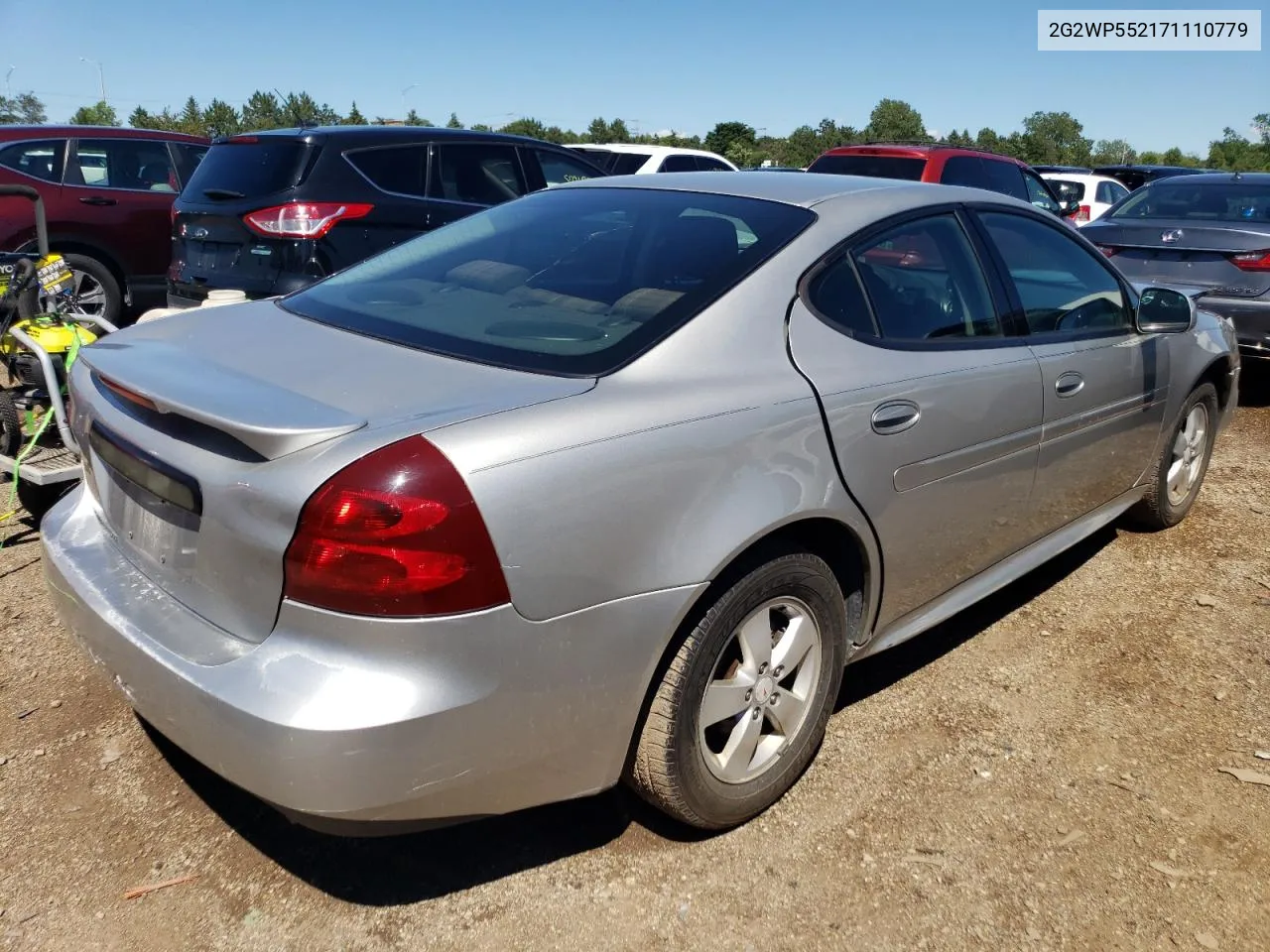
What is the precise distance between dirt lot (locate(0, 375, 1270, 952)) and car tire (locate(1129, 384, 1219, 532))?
1208mm

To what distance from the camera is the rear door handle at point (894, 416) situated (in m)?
2.70

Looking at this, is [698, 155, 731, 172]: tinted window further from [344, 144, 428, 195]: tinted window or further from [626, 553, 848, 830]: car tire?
[626, 553, 848, 830]: car tire

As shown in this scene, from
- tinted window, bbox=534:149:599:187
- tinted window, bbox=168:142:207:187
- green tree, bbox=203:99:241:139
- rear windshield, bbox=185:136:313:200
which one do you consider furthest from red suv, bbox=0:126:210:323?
green tree, bbox=203:99:241:139

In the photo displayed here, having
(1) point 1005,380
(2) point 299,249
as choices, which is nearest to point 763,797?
(1) point 1005,380

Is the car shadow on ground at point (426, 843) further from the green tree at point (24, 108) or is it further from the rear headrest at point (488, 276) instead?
the green tree at point (24, 108)

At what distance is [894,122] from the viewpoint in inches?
2813

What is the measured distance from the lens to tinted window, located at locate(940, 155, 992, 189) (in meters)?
9.30

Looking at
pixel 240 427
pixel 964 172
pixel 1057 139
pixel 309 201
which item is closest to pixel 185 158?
pixel 309 201

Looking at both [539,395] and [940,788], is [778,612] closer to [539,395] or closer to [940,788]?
[940,788]

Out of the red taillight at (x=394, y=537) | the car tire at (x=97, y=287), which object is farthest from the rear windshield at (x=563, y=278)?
the car tire at (x=97, y=287)

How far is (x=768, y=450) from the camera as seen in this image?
2.41m

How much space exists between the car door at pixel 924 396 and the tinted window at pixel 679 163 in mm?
8155

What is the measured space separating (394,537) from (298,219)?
190 inches

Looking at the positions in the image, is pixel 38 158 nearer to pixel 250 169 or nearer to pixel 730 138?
pixel 250 169
